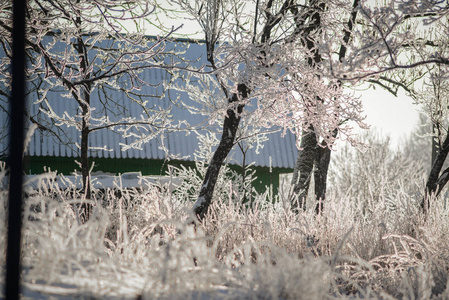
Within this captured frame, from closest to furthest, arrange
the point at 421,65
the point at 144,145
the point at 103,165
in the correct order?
1. the point at 421,65
2. the point at 103,165
3. the point at 144,145

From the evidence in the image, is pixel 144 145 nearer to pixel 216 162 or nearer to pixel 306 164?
pixel 306 164

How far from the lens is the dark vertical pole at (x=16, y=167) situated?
6.63 feet

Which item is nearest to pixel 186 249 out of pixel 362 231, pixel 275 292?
pixel 275 292

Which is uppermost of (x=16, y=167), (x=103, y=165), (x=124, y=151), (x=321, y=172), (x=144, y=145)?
(x=144, y=145)

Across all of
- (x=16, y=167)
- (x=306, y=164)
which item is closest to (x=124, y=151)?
(x=306, y=164)

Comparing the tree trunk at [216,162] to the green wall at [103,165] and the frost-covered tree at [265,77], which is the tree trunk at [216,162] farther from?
the green wall at [103,165]

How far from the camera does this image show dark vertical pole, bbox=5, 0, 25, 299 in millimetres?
2021

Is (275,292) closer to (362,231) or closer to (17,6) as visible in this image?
(17,6)

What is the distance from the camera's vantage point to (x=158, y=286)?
7.83 ft

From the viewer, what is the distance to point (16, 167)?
214 cm

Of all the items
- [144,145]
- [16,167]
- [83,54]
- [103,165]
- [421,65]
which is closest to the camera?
[16,167]

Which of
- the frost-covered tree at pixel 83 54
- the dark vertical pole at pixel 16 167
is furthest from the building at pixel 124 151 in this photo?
the dark vertical pole at pixel 16 167

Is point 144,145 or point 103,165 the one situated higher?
point 144,145

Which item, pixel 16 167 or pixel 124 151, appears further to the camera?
pixel 124 151
